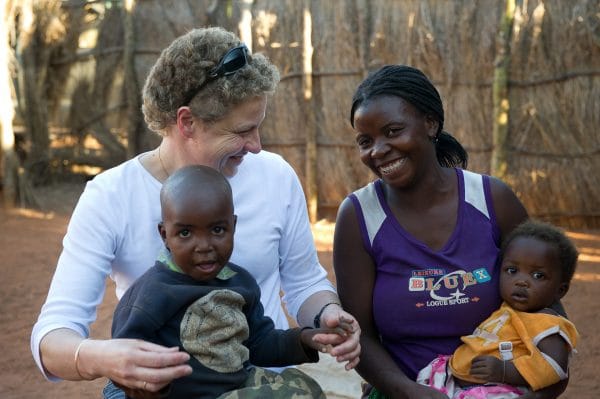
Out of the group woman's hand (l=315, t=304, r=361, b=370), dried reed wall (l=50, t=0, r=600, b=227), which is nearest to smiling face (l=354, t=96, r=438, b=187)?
woman's hand (l=315, t=304, r=361, b=370)

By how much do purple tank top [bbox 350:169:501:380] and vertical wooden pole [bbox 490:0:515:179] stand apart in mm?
6064

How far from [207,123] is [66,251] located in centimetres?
62

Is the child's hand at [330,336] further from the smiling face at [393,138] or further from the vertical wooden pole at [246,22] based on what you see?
the vertical wooden pole at [246,22]

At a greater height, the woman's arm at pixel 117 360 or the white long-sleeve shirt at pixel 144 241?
the white long-sleeve shirt at pixel 144 241

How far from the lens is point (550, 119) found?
859 cm

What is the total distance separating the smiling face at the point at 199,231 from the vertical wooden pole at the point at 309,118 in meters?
7.20

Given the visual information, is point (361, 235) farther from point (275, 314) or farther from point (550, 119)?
point (550, 119)

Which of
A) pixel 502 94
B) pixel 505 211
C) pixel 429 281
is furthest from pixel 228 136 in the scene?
pixel 502 94

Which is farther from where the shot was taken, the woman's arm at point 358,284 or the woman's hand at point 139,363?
the woman's arm at point 358,284

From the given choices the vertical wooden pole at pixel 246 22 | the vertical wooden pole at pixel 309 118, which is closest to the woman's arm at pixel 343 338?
the vertical wooden pole at pixel 309 118

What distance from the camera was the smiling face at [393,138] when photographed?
265 cm

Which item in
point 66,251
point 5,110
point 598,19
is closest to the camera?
point 66,251

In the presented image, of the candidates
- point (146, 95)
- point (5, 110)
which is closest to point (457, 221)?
point (146, 95)

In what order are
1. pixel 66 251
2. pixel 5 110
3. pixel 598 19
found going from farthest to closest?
pixel 5 110 < pixel 598 19 < pixel 66 251
